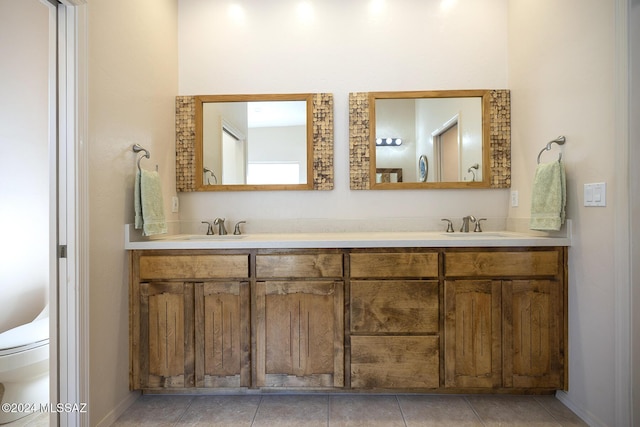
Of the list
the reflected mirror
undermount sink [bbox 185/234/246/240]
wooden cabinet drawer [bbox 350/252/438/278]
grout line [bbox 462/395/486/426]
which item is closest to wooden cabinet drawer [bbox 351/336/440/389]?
grout line [bbox 462/395/486/426]

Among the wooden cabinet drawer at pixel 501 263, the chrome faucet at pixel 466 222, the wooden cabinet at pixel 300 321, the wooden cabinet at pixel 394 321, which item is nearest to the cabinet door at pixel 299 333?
the wooden cabinet at pixel 300 321

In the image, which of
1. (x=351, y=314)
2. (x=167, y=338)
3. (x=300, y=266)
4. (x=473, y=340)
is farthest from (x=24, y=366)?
(x=473, y=340)

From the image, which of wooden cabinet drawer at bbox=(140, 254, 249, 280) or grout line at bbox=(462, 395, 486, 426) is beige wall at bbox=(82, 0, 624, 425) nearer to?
wooden cabinet drawer at bbox=(140, 254, 249, 280)

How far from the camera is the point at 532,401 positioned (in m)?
1.83

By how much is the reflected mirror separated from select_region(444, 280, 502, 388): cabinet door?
1.21m

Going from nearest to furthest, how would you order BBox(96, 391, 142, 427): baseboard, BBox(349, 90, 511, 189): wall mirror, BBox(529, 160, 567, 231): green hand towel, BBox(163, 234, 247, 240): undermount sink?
BBox(96, 391, 142, 427): baseboard, BBox(529, 160, 567, 231): green hand towel, BBox(163, 234, 247, 240): undermount sink, BBox(349, 90, 511, 189): wall mirror

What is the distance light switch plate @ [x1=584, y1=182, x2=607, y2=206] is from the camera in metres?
1.54

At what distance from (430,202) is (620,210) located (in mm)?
1019

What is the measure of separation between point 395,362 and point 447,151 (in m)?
1.38

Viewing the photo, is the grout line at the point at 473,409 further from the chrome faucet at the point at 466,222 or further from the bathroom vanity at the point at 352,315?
the chrome faucet at the point at 466,222

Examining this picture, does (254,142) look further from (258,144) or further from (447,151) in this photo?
(447,151)

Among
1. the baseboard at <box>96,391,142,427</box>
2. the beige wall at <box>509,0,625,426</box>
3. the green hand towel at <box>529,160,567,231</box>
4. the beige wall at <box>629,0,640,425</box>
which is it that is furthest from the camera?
the green hand towel at <box>529,160,567,231</box>

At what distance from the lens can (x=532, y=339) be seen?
69.8 inches

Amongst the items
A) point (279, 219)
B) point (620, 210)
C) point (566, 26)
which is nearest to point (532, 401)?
point (620, 210)
